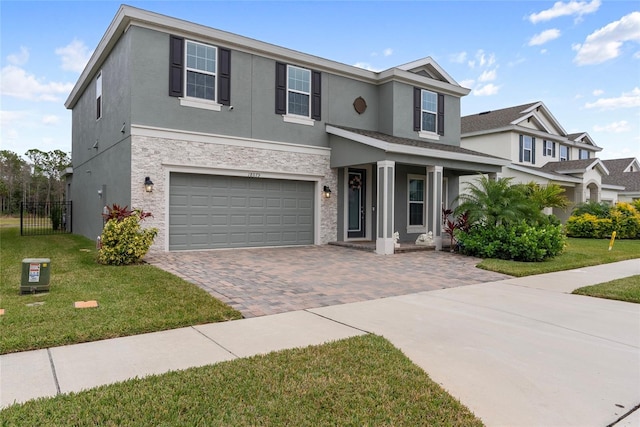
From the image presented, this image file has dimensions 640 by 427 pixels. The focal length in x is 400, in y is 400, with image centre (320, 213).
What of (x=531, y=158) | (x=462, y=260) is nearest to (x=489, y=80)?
(x=531, y=158)

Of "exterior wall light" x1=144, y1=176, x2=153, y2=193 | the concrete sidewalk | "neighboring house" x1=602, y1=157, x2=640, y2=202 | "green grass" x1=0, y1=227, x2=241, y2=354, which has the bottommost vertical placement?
the concrete sidewalk

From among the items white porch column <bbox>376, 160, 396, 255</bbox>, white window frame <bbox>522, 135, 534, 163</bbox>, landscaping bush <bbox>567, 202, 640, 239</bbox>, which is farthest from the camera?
white window frame <bbox>522, 135, 534, 163</bbox>

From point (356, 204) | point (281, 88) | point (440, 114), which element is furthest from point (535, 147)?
point (281, 88)

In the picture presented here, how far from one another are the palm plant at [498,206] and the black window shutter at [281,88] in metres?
6.33

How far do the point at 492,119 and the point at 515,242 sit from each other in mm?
16326

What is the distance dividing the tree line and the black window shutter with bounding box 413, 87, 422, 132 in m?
39.2

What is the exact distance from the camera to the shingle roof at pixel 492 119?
2362 cm

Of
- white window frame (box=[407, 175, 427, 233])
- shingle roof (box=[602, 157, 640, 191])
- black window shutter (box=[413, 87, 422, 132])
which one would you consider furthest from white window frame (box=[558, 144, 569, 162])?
black window shutter (box=[413, 87, 422, 132])

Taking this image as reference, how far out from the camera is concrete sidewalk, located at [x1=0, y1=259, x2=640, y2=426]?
3.05 meters

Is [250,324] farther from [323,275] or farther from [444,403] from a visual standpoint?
[323,275]

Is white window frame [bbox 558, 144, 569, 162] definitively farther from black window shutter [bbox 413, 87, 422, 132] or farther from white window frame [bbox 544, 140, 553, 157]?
black window shutter [bbox 413, 87, 422, 132]

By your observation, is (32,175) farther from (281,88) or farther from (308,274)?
(308,274)

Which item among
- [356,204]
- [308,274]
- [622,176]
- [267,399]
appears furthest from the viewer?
[622,176]

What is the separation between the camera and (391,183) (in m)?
12.0
